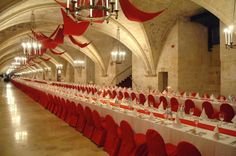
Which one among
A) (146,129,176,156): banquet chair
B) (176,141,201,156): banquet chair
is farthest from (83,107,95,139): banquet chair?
(176,141,201,156): banquet chair

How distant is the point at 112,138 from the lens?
5543mm

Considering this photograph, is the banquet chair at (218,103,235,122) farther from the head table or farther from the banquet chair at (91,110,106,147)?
the banquet chair at (91,110,106,147)

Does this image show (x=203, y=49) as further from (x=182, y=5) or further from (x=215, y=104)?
(x=215, y=104)

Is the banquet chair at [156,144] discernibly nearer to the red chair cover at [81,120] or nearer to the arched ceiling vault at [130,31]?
the red chair cover at [81,120]

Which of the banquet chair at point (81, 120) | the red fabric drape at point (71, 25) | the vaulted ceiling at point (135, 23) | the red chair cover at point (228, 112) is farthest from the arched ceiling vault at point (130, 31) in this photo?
the red chair cover at point (228, 112)

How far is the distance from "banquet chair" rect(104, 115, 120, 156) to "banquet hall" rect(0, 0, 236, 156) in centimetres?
2

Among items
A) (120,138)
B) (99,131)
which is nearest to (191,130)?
(120,138)

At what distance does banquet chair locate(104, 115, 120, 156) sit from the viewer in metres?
5.27

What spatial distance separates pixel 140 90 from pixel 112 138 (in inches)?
296

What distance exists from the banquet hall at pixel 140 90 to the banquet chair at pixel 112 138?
2 centimetres

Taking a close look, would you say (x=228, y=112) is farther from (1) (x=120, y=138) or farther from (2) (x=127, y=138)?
(2) (x=127, y=138)

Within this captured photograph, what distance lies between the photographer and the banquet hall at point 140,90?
15.4 feet

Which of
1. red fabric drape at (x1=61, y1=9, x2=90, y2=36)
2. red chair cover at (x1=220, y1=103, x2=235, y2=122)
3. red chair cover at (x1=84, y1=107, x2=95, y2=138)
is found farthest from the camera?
red fabric drape at (x1=61, y1=9, x2=90, y2=36)

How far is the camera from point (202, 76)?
1410 cm
